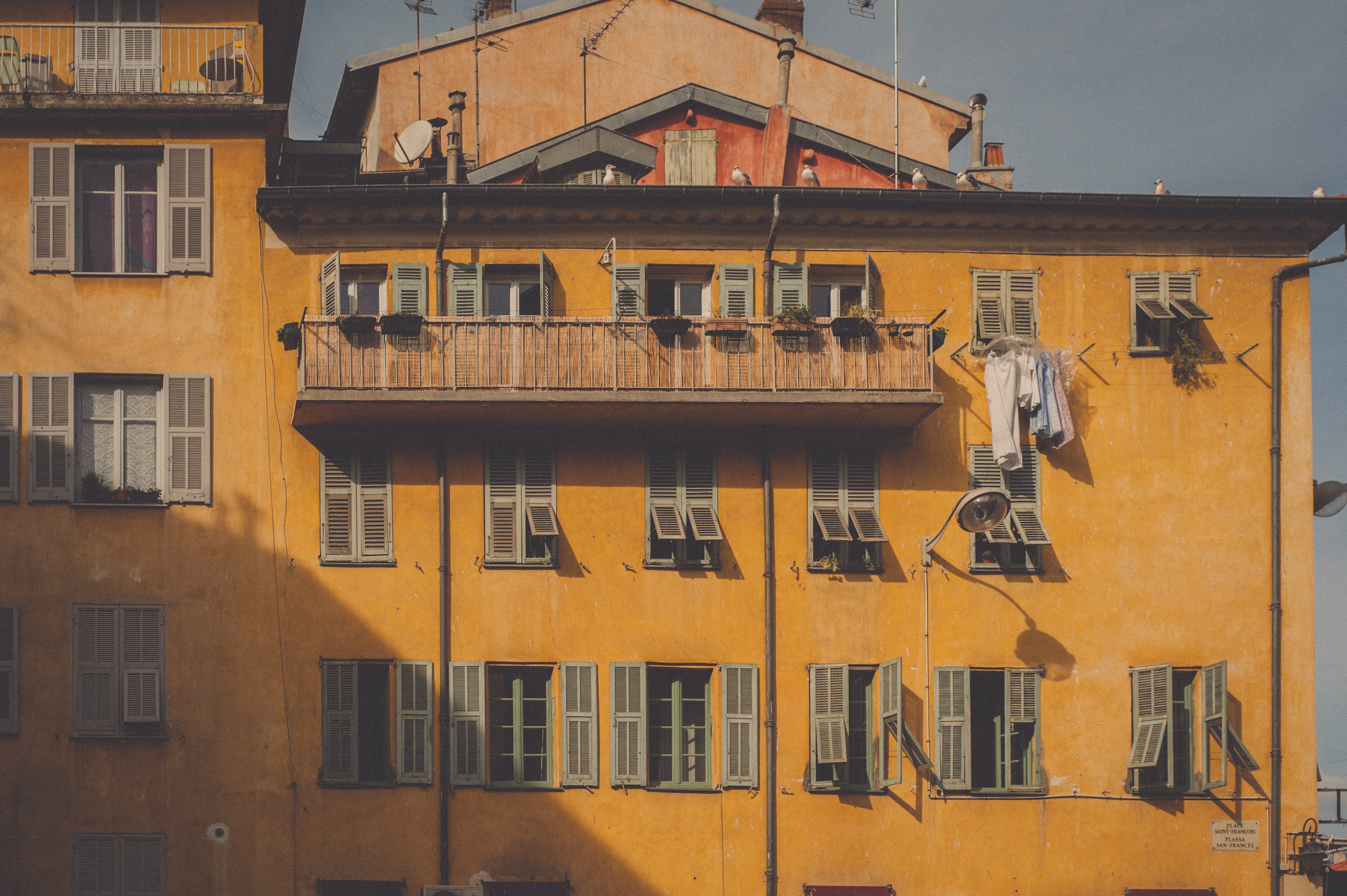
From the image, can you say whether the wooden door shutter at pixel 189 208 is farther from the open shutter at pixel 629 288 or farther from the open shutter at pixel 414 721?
the open shutter at pixel 414 721

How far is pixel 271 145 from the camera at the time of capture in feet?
71.5

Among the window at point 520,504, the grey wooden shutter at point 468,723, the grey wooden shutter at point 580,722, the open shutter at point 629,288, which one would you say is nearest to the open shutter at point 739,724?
the grey wooden shutter at point 580,722

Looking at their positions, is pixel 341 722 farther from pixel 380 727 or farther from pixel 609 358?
pixel 609 358

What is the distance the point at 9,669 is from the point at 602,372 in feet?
30.9

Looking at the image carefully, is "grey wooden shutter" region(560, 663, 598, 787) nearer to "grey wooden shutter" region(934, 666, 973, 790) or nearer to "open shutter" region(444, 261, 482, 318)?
"grey wooden shutter" region(934, 666, 973, 790)

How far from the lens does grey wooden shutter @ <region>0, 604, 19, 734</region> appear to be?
20078mm

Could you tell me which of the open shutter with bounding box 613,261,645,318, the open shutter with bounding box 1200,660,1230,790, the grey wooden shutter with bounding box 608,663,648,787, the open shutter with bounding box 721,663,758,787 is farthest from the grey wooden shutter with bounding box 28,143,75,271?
the open shutter with bounding box 1200,660,1230,790

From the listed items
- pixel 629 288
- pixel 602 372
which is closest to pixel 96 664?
pixel 602 372

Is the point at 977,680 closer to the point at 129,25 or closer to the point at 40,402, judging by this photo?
the point at 40,402

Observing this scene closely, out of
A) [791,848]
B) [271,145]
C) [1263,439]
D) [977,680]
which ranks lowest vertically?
[791,848]

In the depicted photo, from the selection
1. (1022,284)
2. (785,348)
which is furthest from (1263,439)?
(785,348)

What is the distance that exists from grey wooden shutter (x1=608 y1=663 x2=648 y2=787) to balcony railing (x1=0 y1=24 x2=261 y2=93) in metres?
10.5

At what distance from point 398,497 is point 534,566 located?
7.33ft

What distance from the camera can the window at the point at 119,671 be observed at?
20.1 metres
